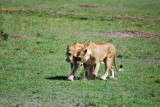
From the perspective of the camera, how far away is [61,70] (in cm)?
1103

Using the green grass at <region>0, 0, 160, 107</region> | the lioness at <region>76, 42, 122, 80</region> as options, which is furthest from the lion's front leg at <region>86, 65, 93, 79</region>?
the green grass at <region>0, 0, 160, 107</region>

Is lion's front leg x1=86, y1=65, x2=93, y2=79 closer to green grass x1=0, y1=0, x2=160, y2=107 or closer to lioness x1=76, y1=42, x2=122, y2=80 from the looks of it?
lioness x1=76, y1=42, x2=122, y2=80

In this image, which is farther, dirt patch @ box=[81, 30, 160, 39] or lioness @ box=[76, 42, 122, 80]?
dirt patch @ box=[81, 30, 160, 39]

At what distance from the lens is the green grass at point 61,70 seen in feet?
26.2

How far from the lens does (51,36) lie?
687 inches

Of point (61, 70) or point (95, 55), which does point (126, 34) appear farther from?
point (95, 55)

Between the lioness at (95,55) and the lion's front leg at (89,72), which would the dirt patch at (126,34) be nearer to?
the lioness at (95,55)

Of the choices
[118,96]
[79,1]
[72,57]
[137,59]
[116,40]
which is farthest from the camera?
[79,1]

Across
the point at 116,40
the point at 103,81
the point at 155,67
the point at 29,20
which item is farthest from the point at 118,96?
the point at 29,20

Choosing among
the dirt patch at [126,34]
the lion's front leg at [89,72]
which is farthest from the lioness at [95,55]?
the dirt patch at [126,34]

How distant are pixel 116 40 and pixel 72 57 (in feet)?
27.9

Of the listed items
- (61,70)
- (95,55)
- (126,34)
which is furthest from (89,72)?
(126,34)

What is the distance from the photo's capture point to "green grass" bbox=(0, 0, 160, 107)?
7.97 m

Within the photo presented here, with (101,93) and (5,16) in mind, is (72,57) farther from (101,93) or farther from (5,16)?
(5,16)
